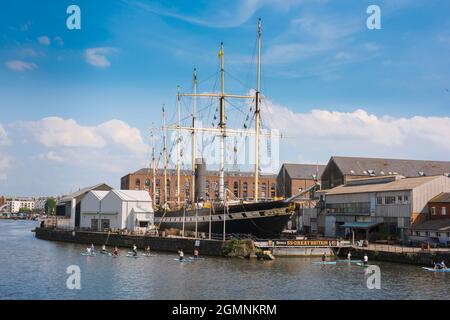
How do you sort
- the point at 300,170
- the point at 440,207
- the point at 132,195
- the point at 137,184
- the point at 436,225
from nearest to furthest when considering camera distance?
the point at 436,225 < the point at 440,207 < the point at 132,195 < the point at 300,170 < the point at 137,184

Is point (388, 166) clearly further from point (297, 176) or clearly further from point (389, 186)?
point (389, 186)

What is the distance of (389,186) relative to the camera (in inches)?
2987

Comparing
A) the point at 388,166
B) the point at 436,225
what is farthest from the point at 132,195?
the point at 388,166

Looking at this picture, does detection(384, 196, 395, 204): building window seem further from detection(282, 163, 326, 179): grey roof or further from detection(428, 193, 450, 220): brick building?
detection(282, 163, 326, 179): grey roof

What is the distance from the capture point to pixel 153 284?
4272 cm

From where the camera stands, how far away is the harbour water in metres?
38.6

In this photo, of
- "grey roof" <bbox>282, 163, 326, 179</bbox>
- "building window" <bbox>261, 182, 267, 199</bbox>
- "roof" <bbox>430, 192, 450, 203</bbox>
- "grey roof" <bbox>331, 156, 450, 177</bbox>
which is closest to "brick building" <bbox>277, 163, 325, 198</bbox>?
"grey roof" <bbox>282, 163, 326, 179</bbox>

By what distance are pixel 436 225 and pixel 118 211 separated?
175 feet

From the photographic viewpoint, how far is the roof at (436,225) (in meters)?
61.5

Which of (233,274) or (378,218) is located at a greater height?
(378,218)
